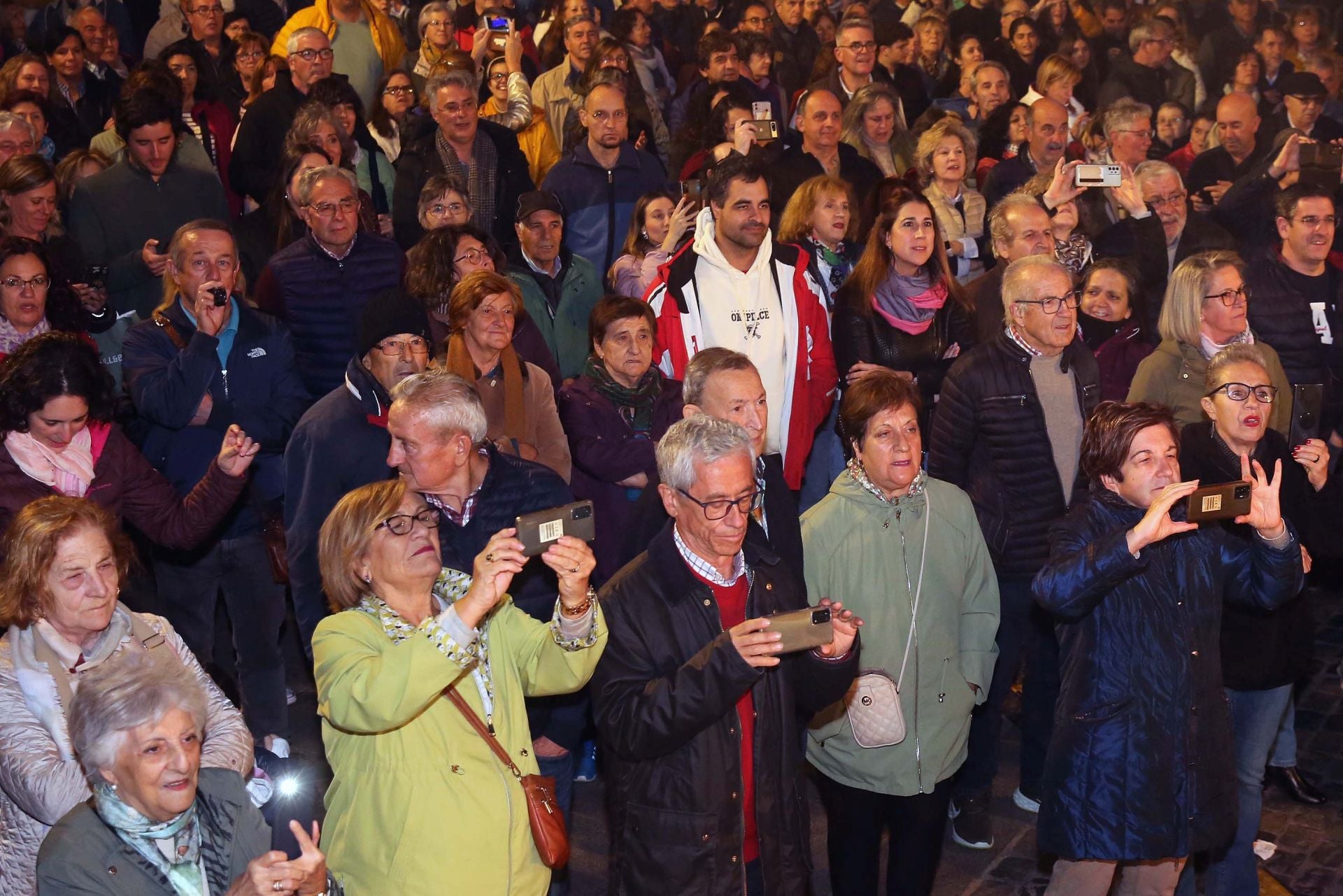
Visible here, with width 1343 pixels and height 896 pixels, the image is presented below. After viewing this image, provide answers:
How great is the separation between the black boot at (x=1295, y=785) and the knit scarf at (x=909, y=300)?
2.47 m

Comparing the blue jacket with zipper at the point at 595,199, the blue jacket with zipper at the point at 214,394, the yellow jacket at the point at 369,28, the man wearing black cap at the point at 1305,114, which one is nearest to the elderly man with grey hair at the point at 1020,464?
the blue jacket with zipper at the point at 214,394

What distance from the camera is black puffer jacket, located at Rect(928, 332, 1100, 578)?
5973mm

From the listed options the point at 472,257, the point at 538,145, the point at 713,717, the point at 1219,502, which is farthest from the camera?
the point at 538,145

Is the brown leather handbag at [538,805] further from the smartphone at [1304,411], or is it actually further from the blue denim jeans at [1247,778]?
the smartphone at [1304,411]

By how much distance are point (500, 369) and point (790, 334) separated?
160cm

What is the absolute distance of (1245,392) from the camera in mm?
5301

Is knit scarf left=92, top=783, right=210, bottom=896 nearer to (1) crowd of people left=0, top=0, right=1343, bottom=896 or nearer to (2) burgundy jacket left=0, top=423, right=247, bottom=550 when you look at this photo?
(1) crowd of people left=0, top=0, right=1343, bottom=896

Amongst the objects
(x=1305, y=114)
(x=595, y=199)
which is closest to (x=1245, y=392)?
(x=595, y=199)

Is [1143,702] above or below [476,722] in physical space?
below

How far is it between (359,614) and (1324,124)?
381 inches

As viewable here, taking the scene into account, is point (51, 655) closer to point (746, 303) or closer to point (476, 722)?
point (476, 722)

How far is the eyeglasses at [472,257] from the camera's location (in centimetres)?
674

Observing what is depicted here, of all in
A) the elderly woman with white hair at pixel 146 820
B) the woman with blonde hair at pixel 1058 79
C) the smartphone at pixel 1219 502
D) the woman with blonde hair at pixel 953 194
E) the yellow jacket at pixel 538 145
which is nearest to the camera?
the elderly woman with white hair at pixel 146 820

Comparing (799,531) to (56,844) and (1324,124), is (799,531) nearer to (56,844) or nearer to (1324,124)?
(56,844)
